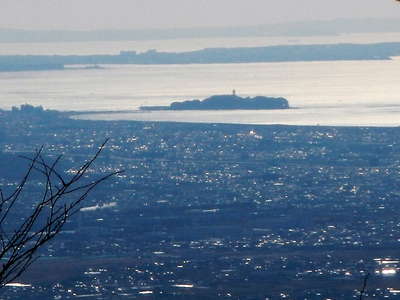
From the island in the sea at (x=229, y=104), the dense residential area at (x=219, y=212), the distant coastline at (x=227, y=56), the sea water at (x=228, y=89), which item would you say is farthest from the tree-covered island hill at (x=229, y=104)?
the distant coastline at (x=227, y=56)

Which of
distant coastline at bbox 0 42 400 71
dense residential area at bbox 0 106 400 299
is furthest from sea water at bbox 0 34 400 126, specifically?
dense residential area at bbox 0 106 400 299

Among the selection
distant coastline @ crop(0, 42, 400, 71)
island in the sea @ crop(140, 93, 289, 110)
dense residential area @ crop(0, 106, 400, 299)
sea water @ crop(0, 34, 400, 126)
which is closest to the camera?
dense residential area @ crop(0, 106, 400, 299)

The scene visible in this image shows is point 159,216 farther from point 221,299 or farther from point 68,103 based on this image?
point 68,103

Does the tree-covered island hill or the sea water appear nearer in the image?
the sea water

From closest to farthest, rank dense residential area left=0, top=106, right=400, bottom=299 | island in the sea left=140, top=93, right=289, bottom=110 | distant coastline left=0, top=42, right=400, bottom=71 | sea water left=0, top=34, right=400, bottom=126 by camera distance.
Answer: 1. dense residential area left=0, top=106, right=400, bottom=299
2. sea water left=0, top=34, right=400, bottom=126
3. island in the sea left=140, top=93, right=289, bottom=110
4. distant coastline left=0, top=42, right=400, bottom=71

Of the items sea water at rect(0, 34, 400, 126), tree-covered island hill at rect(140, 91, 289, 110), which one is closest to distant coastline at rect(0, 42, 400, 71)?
sea water at rect(0, 34, 400, 126)

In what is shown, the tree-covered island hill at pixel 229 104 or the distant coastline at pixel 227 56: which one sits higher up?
the distant coastline at pixel 227 56

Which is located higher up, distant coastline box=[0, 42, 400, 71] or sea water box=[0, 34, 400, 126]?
distant coastline box=[0, 42, 400, 71]

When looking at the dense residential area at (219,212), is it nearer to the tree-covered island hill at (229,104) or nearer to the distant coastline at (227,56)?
the tree-covered island hill at (229,104)

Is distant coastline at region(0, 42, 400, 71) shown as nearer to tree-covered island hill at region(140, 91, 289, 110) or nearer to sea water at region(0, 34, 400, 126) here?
sea water at region(0, 34, 400, 126)

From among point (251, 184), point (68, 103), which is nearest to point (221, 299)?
point (251, 184)
